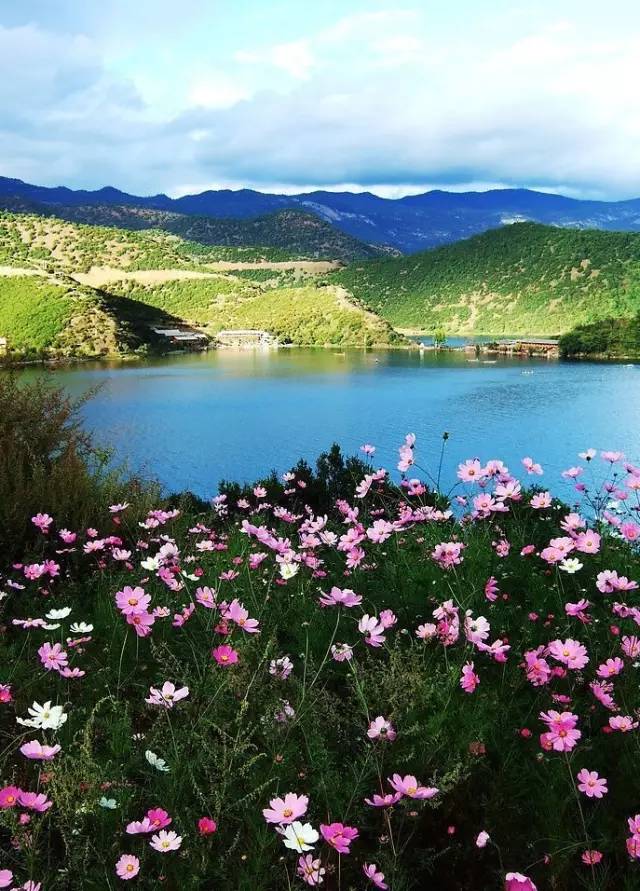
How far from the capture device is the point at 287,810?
4.77 feet

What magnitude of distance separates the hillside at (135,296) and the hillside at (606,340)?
23824 mm

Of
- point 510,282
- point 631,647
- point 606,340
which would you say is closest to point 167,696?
point 631,647

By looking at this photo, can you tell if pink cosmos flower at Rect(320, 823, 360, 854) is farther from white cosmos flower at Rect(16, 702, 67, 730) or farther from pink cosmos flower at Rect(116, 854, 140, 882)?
white cosmos flower at Rect(16, 702, 67, 730)

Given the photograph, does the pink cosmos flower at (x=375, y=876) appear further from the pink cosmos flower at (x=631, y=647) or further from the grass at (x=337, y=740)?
the pink cosmos flower at (x=631, y=647)

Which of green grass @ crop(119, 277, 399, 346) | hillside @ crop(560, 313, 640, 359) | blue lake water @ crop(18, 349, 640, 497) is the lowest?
blue lake water @ crop(18, 349, 640, 497)

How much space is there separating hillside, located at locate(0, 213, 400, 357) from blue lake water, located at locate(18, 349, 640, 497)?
8448 mm

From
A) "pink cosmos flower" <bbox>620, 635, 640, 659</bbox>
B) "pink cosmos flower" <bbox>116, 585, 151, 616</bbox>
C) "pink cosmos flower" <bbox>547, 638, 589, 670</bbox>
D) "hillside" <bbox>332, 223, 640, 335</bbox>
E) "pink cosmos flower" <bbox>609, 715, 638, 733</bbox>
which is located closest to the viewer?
"pink cosmos flower" <bbox>609, 715, 638, 733</bbox>

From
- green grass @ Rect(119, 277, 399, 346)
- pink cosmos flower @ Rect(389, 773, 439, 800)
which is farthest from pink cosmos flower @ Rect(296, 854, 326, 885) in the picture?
green grass @ Rect(119, 277, 399, 346)

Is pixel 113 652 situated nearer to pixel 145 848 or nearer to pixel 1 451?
pixel 145 848

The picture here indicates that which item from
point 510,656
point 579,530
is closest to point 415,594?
point 510,656

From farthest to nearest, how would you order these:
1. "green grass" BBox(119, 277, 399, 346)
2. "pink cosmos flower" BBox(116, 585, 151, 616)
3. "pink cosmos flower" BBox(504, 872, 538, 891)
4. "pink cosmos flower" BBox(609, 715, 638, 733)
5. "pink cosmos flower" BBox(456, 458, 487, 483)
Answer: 1. "green grass" BBox(119, 277, 399, 346)
2. "pink cosmos flower" BBox(456, 458, 487, 483)
3. "pink cosmos flower" BBox(116, 585, 151, 616)
4. "pink cosmos flower" BBox(609, 715, 638, 733)
5. "pink cosmos flower" BBox(504, 872, 538, 891)

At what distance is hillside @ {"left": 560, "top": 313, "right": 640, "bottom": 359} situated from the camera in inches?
2968

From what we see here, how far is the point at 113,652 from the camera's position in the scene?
280 cm

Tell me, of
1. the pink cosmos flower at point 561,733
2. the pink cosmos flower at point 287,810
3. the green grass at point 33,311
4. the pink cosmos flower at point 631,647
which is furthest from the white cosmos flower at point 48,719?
the green grass at point 33,311
